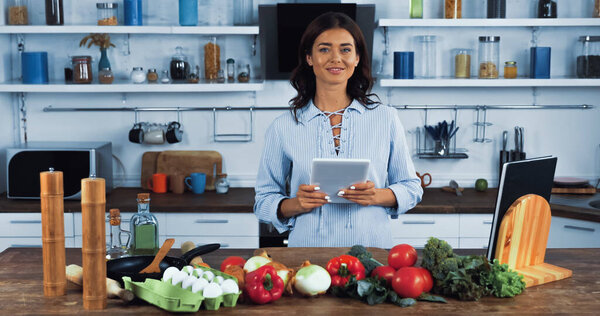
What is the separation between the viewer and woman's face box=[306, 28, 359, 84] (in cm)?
234

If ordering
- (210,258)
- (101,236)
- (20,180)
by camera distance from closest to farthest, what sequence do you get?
1. (101,236)
2. (210,258)
3. (20,180)

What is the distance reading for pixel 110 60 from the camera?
4316mm

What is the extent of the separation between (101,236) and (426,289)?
2.73 feet

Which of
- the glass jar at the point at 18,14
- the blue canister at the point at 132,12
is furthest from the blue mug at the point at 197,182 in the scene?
the glass jar at the point at 18,14

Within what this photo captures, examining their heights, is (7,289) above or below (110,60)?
below

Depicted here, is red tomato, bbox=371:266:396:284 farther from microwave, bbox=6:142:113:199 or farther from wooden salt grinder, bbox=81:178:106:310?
microwave, bbox=6:142:113:199

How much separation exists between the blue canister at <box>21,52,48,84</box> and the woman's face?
2380 mm

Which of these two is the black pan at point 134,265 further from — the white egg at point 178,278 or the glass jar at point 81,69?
the glass jar at point 81,69

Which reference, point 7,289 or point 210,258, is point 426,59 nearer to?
point 210,258

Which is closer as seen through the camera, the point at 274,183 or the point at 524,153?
the point at 274,183

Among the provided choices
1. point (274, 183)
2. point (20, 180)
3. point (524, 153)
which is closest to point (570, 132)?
point (524, 153)

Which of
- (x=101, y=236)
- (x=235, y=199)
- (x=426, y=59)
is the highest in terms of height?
(x=426, y=59)

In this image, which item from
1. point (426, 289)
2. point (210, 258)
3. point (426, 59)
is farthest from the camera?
point (426, 59)

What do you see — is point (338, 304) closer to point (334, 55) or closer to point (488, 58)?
point (334, 55)
